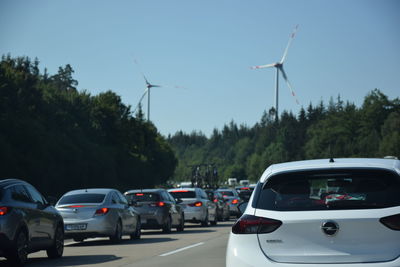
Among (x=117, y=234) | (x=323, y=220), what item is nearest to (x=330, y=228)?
(x=323, y=220)

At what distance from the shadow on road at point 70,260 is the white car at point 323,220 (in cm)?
835

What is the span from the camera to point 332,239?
260 inches

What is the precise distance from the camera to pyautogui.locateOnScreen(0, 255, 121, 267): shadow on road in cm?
1489

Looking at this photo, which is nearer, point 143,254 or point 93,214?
point 143,254


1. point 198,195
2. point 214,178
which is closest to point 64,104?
point 214,178

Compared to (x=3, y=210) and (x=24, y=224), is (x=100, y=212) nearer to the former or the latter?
(x=24, y=224)

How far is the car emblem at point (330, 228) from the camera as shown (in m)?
6.59

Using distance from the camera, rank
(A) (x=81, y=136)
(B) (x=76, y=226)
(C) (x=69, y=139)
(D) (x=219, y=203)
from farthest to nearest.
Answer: (A) (x=81, y=136), (C) (x=69, y=139), (D) (x=219, y=203), (B) (x=76, y=226)

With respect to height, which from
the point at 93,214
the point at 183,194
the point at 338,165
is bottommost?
the point at 93,214

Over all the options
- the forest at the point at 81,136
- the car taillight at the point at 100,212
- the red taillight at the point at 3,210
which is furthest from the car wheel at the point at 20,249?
the forest at the point at 81,136

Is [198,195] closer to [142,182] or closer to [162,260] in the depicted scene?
[162,260]

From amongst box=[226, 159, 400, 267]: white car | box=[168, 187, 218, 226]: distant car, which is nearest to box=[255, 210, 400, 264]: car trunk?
box=[226, 159, 400, 267]: white car

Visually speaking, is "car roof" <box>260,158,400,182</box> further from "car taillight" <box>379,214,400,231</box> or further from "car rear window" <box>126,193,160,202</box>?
"car rear window" <box>126,193,160,202</box>

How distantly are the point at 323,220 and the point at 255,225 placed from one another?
60 cm
